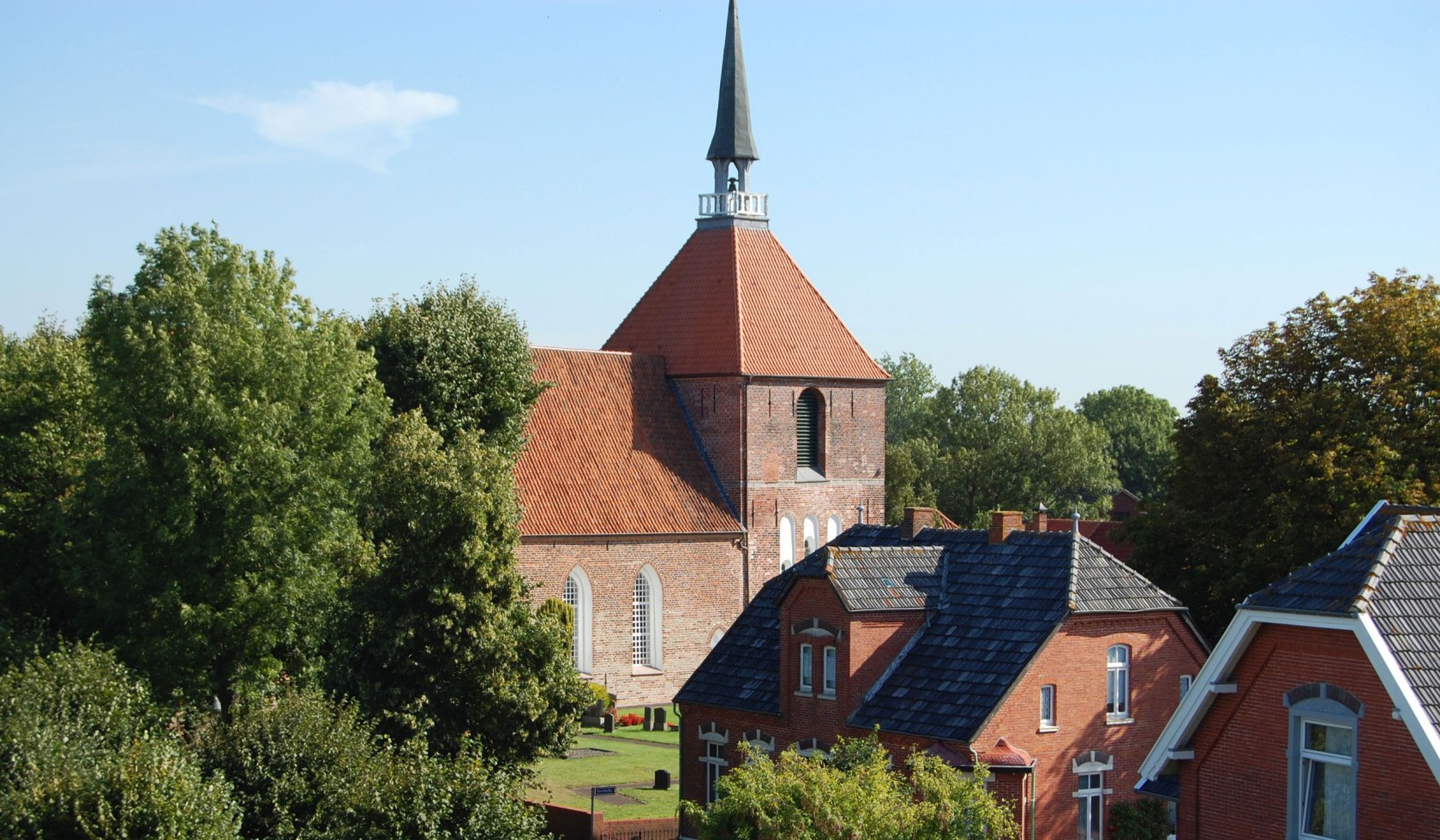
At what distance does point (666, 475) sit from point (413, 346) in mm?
11384

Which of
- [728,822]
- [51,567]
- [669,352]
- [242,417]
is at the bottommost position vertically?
[728,822]

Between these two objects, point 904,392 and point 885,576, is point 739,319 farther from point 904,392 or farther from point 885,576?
point 904,392

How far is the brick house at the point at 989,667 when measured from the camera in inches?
1079

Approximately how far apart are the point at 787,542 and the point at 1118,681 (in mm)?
25490

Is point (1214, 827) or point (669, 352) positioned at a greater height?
point (669, 352)

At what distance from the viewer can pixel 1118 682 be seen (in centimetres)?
2919

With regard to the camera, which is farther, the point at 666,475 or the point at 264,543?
the point at 666,475

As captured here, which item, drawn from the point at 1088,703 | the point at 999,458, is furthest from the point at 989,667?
the point at 999,458

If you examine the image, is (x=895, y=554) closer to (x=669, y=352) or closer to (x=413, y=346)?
(x=413, y=346)

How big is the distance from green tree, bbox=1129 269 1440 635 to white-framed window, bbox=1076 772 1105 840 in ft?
35.4

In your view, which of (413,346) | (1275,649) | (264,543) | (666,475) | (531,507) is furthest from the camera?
(666,475)

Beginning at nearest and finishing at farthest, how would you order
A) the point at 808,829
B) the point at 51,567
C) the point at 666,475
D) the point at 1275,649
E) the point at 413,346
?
1. the point at 1275,649
2. the point at 808,829
3. the point at 51,567
4. the point at 413,346
5. the point at 666,475

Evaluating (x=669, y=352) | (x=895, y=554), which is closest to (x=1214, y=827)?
(x=895, y=554)

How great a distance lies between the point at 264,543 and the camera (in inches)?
1369
